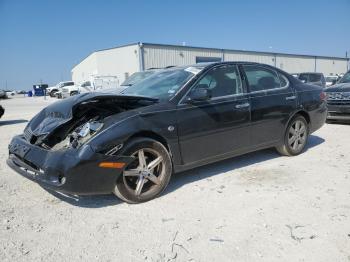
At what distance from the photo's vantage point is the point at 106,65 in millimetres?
39312

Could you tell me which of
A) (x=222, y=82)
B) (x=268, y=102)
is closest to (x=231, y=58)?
(x=268, y=102)

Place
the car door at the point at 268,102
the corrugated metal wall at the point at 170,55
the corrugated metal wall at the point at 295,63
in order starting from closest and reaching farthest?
the car door at the point at 268,102
the corrugated metal wall at the point at 170,55
the corrugated metal wall at the point at 295,63

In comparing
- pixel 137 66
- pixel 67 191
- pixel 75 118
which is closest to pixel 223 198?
pixel 67 191

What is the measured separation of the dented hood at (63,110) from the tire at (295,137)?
2.59 metres

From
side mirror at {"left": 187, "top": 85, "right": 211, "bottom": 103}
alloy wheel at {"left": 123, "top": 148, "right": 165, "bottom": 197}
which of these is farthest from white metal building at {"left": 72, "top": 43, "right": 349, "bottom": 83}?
alloy wheel at {"left": 123, "top": 148, "right": 165, "bottom": 197}

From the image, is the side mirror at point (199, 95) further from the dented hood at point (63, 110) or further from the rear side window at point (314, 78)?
the rear side window at point (314, 78)

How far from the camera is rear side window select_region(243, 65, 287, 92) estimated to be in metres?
5.19

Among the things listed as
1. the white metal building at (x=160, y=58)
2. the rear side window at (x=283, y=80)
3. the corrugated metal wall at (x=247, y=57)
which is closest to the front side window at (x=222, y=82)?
the rear side window at (x=283, y=80)

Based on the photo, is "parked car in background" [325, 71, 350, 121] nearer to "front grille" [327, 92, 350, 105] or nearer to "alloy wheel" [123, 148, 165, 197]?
"front grille" [327, 92, 350, 105]

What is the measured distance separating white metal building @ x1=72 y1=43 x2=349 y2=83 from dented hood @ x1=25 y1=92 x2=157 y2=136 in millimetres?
27307

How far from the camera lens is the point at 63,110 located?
413cm

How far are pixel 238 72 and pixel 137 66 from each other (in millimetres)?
28173

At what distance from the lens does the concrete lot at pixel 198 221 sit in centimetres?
286

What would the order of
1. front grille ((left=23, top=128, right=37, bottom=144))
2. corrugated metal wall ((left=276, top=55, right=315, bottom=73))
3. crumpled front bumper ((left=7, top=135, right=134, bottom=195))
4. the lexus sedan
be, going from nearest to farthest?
1. crumpled front bumper ((left=7, top=135, right=134, bottom=195))
2. the lexus sedan
3. front grille ((left=23, top=128, right=37, bottom=144))
4. corrugated metal wall ((left=276, top=55, right=315, bottom=73))
